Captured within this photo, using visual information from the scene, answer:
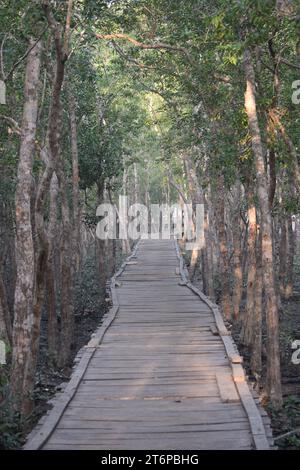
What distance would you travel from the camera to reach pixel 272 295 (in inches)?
395

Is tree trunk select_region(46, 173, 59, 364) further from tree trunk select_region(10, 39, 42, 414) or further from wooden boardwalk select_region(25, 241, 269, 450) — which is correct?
tree trunk select_region(10, 39, 42, 414)

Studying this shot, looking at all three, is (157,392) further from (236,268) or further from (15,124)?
(236,268)

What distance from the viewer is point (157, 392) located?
338 inches

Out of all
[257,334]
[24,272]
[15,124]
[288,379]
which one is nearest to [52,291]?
[257,334]

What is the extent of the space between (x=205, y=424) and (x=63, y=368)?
22.8 ft

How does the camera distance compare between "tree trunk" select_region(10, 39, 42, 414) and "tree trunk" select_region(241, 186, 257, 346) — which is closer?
"tree trunk" select_region(10, 39, 42, 414)

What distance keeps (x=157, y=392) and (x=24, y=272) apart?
257 centimetres

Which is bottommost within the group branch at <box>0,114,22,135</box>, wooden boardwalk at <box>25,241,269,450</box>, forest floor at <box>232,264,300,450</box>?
forest floor at <box>232,264,300,450</box>

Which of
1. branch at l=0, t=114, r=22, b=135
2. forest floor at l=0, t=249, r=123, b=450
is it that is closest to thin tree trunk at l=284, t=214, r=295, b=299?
forest floor at l=0, t=249, r=123, b=450

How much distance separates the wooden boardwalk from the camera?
22.2 feet

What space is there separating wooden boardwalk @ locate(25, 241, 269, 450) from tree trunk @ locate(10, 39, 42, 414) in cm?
72

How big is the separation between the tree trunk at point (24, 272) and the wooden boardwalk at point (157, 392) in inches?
28.3

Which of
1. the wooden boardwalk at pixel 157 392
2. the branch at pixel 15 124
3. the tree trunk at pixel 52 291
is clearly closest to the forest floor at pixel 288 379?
the wooden boardwalk at pixel 157 392
